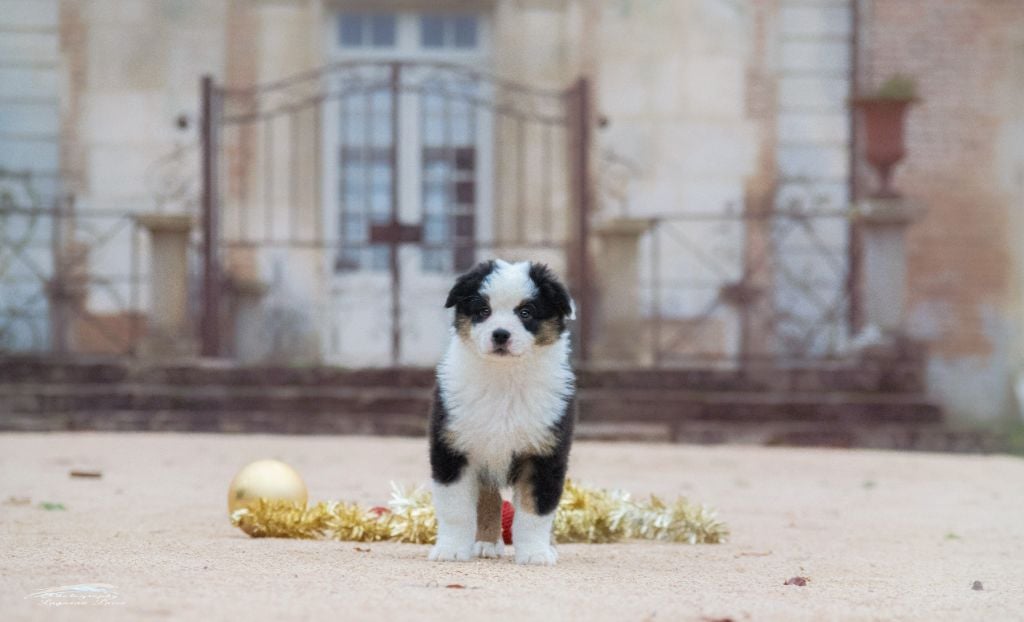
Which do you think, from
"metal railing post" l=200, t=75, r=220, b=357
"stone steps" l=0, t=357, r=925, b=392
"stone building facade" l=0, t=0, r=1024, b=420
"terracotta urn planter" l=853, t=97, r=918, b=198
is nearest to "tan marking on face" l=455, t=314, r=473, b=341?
"stone steps" l=0, t=357, r=925, b=392

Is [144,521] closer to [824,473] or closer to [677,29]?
[824,473]

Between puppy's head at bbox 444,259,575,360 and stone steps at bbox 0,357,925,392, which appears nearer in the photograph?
puppy's head at bbox 444,259,575,360

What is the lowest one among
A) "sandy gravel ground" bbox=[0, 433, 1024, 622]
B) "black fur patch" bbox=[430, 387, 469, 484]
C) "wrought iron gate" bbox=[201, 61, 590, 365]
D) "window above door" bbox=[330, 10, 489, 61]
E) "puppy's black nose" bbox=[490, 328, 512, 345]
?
"sandy gravel ground" bbox=[0, 433, 1024, 622]

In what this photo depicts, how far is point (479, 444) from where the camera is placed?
530cm

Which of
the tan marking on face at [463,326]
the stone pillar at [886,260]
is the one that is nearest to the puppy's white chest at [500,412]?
the tan marking on face at [463,326]

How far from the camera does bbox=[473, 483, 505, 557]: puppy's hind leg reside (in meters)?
5.57

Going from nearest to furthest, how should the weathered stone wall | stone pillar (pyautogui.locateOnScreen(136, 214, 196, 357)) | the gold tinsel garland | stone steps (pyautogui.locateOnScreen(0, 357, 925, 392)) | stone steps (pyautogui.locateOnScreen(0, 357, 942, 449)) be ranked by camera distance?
1. the gold tinsel garland
2. stone steps (pyautogui.locateOnScreen(0, 357, 942, 449))
3. stone steps (pyautogui.locateOnScreen(0, 357, 925, 392))
4. stone pillar (pyautogui.locateOnScreen(136, 214, 196, 357))
5. the weathered stone wall

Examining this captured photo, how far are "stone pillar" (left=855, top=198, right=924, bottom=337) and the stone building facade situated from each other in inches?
79.1

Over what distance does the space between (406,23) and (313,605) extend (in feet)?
37.3

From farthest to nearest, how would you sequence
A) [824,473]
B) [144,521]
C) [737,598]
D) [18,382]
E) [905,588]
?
[18,382], [824,473], [144,521], [905,588], [737,598]

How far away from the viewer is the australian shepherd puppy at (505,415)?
17.4ft

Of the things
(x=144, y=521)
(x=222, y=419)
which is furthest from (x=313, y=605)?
(x=222, y=419)

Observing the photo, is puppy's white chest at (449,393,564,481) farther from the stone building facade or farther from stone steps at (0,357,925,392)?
the stone building facade
